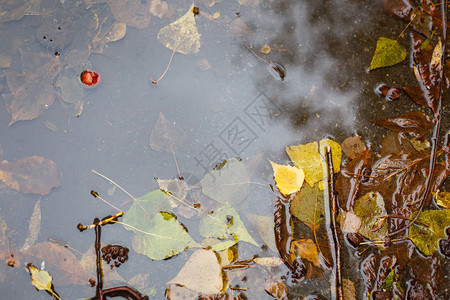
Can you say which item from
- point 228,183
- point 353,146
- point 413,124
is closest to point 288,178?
point 228,183

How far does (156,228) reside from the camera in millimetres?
1933

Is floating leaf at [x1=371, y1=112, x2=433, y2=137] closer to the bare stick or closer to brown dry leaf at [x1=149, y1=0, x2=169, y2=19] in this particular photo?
the bare stick

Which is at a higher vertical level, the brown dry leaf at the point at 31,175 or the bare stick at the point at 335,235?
the bare stick at the point at 335,235

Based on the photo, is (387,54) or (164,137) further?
(387,54)

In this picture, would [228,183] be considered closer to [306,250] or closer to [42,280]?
[306,250]

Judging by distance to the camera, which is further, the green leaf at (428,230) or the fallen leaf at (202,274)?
the green leaf at (428,230)

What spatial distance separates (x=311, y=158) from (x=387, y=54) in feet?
2.97

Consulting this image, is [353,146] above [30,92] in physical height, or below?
above

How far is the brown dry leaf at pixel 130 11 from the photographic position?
206 centimetres

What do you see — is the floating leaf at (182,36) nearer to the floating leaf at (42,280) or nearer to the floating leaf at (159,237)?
the floating leaf at (159,237)

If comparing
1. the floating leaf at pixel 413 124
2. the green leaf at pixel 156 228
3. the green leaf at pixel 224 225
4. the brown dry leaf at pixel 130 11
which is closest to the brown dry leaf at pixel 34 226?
the green leaf at pixel 156 228

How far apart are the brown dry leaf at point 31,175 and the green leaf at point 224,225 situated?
1006 mm

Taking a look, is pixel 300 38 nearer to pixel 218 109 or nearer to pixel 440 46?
pixel 218 109

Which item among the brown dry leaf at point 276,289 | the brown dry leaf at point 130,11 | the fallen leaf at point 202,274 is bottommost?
the fallen leaf at point 202,274
